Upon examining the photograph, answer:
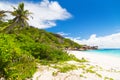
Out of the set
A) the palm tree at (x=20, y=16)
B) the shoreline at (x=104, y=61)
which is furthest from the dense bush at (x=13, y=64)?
the palm tree at (x=20, y=16)

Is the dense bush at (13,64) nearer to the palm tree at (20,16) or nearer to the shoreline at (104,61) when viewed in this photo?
the shoreline at (104,61)

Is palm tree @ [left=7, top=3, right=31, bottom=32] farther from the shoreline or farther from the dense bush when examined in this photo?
the dense bush

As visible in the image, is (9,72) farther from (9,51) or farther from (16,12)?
(16,12)

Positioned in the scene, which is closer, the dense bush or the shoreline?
the dense bush

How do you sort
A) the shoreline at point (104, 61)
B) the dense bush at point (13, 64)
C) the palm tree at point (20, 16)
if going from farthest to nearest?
the palm tree at point (20, 16)
the shoreline at point (104, 61)
the dense bush at point (13, 64)

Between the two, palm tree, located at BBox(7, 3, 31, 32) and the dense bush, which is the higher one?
palm tree, located at BBox(7, 3, 31, 32)

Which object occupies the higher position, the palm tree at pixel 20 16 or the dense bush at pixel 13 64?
the palm tree at pixel 20 16

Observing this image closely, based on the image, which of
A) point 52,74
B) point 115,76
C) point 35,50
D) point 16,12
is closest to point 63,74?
point 52,74

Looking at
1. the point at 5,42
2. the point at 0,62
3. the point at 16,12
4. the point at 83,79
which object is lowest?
the point at 83,79

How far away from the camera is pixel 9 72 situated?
13742mm

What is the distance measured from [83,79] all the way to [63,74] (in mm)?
1386

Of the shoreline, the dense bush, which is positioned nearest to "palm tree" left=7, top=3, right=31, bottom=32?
the shoreline

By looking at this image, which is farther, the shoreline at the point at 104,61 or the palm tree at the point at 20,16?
the palm tree at the point at 20,16

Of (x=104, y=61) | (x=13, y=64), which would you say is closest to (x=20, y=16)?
(x=104, y=61)
